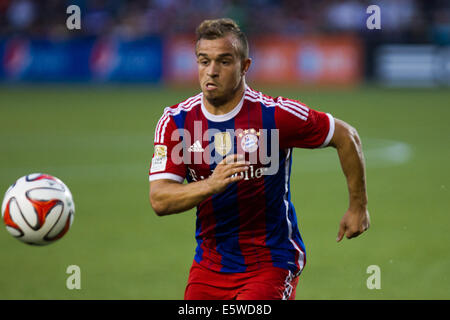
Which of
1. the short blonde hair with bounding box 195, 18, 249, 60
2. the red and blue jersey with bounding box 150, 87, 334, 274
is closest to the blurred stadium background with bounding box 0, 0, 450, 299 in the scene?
the red and blue jersey with bounding box 150, 87, 334, 274

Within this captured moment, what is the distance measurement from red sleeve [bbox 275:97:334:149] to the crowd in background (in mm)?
21872

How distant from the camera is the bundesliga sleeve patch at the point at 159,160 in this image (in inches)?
185

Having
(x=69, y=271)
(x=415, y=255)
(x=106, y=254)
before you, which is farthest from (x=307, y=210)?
(x=69, y=271)

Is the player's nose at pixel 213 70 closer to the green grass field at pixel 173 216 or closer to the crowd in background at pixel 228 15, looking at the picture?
the green grass field at pixel 173 216

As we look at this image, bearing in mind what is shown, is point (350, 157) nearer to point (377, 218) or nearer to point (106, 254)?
point (106, 254)

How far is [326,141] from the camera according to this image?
4.86m

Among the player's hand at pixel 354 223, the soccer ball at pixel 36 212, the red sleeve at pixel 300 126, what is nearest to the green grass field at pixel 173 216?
the soccer ball at pixel 36 212

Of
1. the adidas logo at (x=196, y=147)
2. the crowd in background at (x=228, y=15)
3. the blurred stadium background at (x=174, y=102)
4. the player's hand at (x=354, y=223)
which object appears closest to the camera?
the adidas logo at (x=196, y=147)

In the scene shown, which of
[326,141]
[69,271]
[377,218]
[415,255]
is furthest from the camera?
[377,218]

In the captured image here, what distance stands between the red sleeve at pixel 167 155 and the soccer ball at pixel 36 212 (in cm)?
107

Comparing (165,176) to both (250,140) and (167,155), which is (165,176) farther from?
(250,140)

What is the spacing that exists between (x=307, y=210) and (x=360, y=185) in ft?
16.9

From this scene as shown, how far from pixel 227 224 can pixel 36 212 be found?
4.58 feet

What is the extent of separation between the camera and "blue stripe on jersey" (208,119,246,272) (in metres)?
4.82
